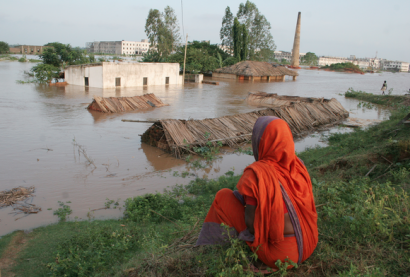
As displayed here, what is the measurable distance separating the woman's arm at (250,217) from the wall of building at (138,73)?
21.3 m

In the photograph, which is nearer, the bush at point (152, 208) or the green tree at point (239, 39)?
the bush at point (152, 208)

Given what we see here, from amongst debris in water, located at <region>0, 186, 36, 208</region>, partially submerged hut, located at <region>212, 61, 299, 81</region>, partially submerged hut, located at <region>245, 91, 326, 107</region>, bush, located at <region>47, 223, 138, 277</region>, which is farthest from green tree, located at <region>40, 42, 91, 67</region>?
bush, located at <region>47, 223, 138, 277</region>

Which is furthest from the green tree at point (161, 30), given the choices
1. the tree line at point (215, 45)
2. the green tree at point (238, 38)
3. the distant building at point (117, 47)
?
the distant building at point (117, 47)

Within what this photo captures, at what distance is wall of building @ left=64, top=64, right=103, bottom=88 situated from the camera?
2183 centimetres

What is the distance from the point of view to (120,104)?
Answer: 47.6 feet

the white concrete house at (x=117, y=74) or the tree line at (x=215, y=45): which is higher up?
the tree line at (x=215, y=45)

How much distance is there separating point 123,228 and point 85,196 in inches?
84.3

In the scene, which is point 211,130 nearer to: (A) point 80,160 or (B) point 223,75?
(A) point 80,160

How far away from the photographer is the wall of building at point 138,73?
2197cm

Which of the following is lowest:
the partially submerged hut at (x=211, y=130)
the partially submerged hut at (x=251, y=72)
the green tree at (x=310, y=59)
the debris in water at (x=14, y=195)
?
the debris in water at (x=14, y=195)

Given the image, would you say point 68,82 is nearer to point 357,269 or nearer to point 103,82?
point 103,82

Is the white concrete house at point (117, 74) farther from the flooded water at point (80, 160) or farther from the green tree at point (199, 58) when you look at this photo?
the flooded water at point (80, 160)

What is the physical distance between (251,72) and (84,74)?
63.0 feet

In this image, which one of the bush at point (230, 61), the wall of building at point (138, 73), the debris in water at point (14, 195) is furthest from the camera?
the bush at point (230, 61)
